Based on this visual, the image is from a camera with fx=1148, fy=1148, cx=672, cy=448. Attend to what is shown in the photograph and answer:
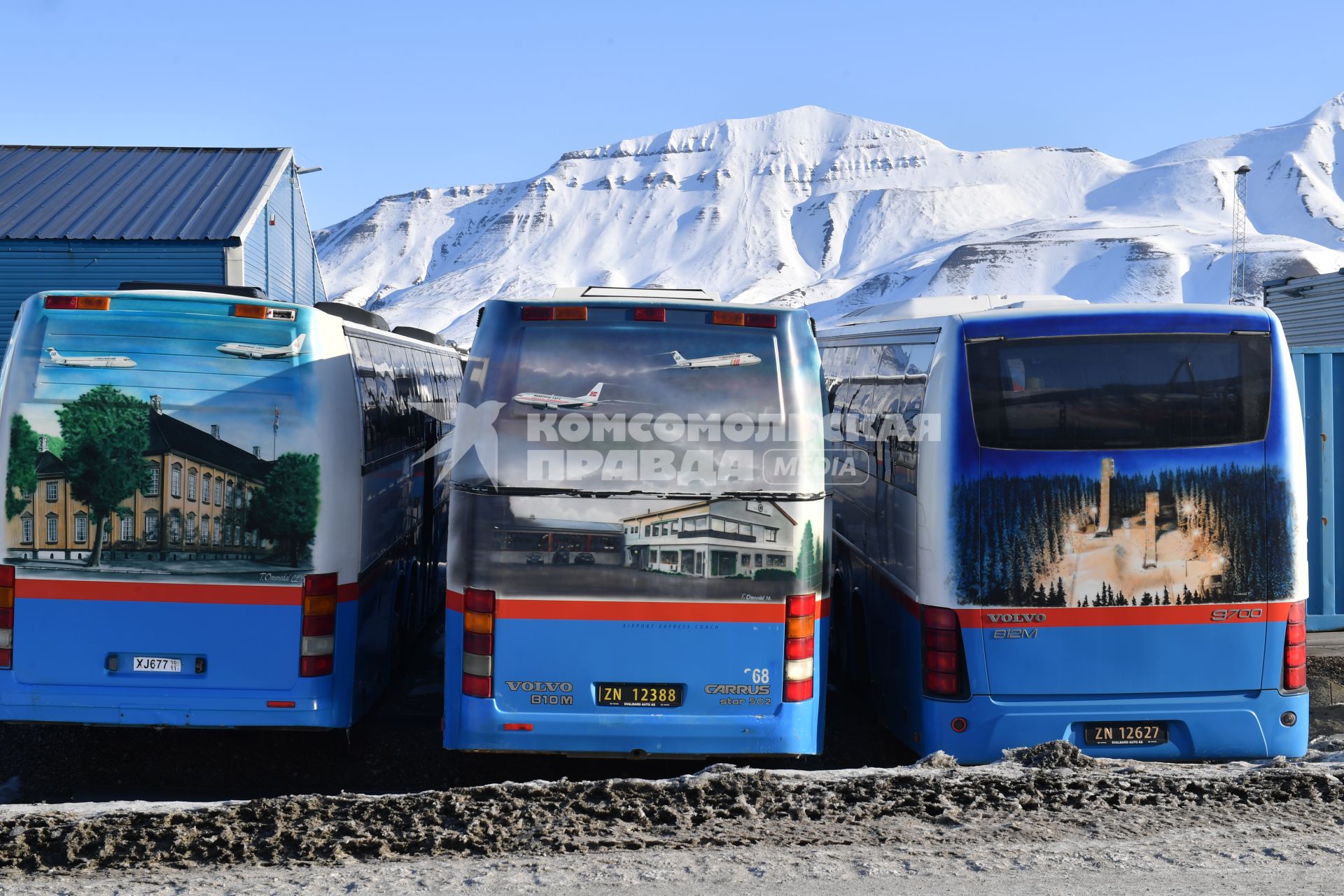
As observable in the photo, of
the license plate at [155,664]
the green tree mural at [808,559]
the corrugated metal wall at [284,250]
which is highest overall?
the corrugated metal wall at [284,250]

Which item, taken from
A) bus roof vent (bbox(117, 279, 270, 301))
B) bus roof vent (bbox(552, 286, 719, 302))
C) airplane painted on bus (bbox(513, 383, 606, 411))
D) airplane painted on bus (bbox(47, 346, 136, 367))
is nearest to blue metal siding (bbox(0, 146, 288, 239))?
bus roof vent (bbox(117, 279, 270, 301))

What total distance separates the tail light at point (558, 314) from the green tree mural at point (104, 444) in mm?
2265

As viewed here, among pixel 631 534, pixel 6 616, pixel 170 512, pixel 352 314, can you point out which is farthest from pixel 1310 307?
pixel 6 616

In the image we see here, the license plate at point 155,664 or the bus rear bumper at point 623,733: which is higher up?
the license plate at point 155,664

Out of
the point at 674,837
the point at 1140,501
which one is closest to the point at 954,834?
the point at 674,837

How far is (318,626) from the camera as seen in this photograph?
6594 millimetres

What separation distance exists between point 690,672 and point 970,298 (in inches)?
203

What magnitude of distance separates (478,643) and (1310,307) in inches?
825

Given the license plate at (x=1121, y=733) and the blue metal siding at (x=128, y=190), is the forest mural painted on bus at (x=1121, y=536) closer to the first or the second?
the license plate at (x=1121, y=733)

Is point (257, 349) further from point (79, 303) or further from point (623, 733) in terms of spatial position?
point (623, 733)

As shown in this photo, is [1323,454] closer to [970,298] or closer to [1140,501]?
[970,298]

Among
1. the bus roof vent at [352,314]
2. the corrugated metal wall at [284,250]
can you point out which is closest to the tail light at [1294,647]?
the bus roof vent at [352,314]

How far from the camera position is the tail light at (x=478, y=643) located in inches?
238

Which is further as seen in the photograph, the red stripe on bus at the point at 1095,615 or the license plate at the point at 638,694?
the red stripe on bus at the point at 1095,615
